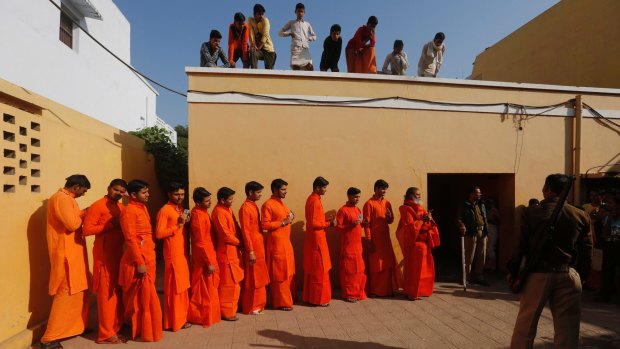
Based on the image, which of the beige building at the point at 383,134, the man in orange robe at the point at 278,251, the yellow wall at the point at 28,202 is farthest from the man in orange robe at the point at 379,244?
the yellow wall at the point at 28,202

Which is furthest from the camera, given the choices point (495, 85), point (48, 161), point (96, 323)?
point (495, 85)

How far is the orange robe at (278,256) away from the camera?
15.7 feet

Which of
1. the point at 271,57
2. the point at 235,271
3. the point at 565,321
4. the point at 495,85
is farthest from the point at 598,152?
the point at 235,271

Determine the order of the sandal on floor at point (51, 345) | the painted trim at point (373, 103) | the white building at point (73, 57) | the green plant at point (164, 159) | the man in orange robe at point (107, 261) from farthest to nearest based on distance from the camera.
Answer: the green plant at point (164, 159), the white building at point (73, 57), the painted trim at point (373, 103), the man in orange robe at point (107, 261), the sandal on floor at point (51, 345)

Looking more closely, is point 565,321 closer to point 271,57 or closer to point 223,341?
point 223,341

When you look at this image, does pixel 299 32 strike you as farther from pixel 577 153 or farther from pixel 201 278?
pixel 577 153

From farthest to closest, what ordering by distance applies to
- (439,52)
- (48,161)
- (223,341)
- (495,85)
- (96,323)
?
(439,52) → (495,85) → (96,323) → (48,161) → (223,341)

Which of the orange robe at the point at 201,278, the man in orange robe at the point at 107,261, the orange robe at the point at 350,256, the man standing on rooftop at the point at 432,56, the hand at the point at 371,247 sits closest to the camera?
the man in orange robe at the point at 107,261

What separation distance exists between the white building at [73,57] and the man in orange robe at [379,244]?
19.6ft

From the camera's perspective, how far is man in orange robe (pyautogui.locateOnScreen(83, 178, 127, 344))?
3.90 metres

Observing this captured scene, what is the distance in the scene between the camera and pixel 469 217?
603cm

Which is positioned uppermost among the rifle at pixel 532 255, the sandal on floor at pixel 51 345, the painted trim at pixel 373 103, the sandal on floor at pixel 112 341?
the painted trim at pixel 373 103

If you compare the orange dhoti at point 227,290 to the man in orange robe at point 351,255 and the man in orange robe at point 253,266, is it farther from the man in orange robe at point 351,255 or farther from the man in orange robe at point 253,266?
the man in orange robe at point 351,255

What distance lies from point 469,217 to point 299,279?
3.07 meters
